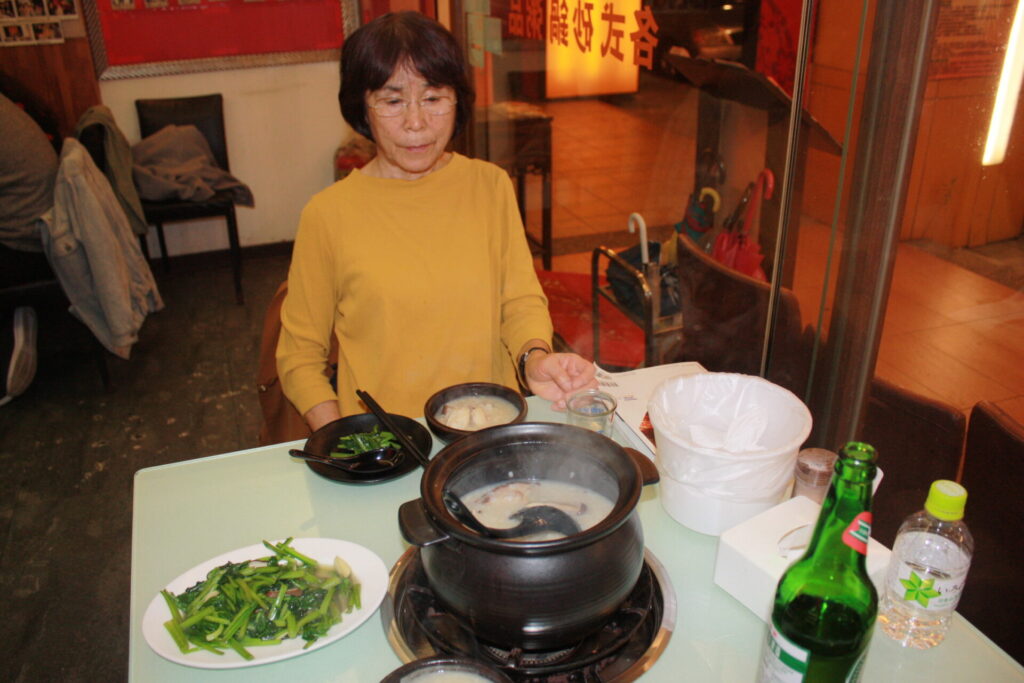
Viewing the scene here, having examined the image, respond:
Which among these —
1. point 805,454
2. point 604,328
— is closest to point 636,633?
point 805,454

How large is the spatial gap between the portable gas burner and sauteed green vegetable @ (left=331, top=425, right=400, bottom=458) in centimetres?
30

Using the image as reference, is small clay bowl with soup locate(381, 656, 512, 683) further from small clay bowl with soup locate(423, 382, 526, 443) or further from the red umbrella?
the red umbrella

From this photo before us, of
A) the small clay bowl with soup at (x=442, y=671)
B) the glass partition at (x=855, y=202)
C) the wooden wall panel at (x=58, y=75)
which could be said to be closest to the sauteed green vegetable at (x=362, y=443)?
the small clay bowl with soup at (x=442, y=671)

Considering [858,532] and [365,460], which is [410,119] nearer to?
[365,460]

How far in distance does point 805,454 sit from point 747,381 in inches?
5.2

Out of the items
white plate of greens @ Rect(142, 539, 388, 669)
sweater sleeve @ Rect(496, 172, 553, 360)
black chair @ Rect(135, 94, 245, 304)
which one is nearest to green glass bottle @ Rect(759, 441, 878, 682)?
white plate of greens @ Rect(142, 539, 388, 669)

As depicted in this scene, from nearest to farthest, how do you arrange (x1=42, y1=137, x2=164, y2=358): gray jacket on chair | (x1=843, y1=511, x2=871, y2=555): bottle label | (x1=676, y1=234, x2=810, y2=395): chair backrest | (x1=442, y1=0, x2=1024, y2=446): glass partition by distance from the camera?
(x1=843, y1=511, x2=871, y2=555): bottle label, (x1=442, y1=0, x2=1024, y2=446): glass partition, (x1=676, y1=234, x2=810, y2=395): chair backrest, (x1=42, y1=137, x2=164, y2=358): gray jacket on chair

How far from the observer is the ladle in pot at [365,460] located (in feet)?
3.87

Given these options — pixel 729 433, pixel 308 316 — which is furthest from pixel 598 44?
pixel 729 433

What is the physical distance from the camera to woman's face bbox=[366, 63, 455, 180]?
1.46 metres

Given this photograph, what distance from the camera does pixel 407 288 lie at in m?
1.57

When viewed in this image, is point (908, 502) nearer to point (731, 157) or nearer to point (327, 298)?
point (327, 298)

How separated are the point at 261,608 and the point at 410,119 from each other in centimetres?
93

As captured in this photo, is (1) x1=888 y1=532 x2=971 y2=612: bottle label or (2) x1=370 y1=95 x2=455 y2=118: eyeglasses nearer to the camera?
(1) x1=888 y1=532 x2=971 y2=612: bottle label
